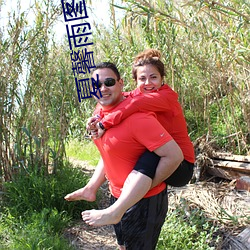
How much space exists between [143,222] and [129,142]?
41cm

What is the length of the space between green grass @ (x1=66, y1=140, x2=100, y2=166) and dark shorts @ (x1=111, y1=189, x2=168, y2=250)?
3.18 meters

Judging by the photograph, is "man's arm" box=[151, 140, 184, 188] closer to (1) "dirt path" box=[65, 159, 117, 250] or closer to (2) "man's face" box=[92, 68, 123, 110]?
(2) "man's face" box=[92, 68, 123, 110]

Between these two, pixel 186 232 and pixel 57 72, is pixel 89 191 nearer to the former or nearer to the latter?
pixel 186 232

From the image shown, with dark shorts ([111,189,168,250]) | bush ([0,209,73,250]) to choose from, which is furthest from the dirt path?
dark shorts ([111,189,168,250])

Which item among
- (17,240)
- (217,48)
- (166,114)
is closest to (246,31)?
(217,48)

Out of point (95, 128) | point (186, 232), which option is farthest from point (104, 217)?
point (186, 232)

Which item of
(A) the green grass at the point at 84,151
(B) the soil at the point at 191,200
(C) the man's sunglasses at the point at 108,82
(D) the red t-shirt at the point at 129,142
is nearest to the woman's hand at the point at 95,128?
(D) the red t-shirt at the point at 129,142

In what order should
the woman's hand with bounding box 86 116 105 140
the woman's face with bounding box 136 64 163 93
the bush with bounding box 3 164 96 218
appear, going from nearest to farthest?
1. the woman's hand with bounding box 86 116 105 140
2. the woman's face with bounding box 136 64 163 93
3. the bush with bounding box 3 164 96 218

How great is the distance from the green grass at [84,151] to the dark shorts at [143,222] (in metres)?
3.18

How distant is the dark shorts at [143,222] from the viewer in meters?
1.69

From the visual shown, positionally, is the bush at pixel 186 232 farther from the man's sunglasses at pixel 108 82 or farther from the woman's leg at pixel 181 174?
the man's sunglasses at pixel 108 82

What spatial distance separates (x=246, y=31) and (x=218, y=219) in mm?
1547

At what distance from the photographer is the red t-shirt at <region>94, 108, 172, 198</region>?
4.98 ft

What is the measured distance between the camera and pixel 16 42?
3.42 meters
